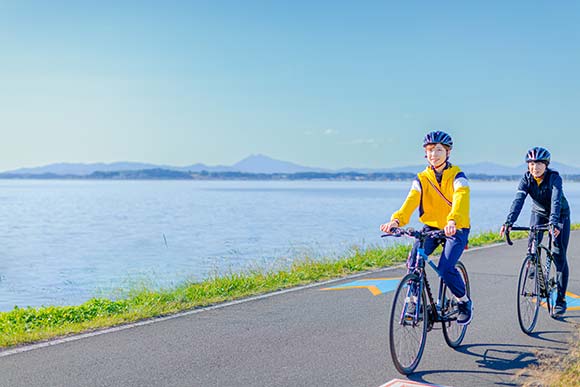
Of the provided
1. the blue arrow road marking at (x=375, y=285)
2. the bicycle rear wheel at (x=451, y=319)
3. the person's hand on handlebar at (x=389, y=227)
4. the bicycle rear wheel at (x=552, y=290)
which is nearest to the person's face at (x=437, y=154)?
the person's hand on handlebar at (x=389, y=227)

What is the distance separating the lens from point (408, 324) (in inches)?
217

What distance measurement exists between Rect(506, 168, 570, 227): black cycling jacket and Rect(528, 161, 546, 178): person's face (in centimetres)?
12

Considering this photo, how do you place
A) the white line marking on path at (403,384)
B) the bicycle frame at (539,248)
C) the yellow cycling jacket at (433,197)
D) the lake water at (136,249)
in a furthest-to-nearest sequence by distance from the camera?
the lake water at (136,249), the bicycle frame at (539,248), the yellow cycling jacket at (433,197), the white line marking on path at (403,384)

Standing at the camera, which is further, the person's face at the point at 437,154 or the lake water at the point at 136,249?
the lake water at the point at 136,249

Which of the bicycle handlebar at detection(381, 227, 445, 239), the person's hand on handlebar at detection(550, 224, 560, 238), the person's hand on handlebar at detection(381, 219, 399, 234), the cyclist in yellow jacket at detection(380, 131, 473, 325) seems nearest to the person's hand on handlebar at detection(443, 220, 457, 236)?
the bicycle handlebar at detection(381, 227, 445, 239)

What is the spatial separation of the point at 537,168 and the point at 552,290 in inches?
60.3

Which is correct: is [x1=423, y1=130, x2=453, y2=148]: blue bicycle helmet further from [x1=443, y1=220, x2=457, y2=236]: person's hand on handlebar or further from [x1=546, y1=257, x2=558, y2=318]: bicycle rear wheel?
[x1=546, y1=257, x2=558, y2=318]: bicycle rear wheel

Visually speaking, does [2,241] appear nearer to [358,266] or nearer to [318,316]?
[358,266]

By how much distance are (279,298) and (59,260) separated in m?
15.5

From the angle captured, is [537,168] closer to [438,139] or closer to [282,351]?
[438,139]

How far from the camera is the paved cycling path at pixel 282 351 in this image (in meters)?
5.34

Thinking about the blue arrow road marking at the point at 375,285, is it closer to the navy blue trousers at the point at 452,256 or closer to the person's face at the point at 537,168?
the person's face at the point at 537,168

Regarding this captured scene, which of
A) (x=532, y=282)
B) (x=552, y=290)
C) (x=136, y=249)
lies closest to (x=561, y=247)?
(x=552, y=290)

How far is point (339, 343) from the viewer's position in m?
6.47
